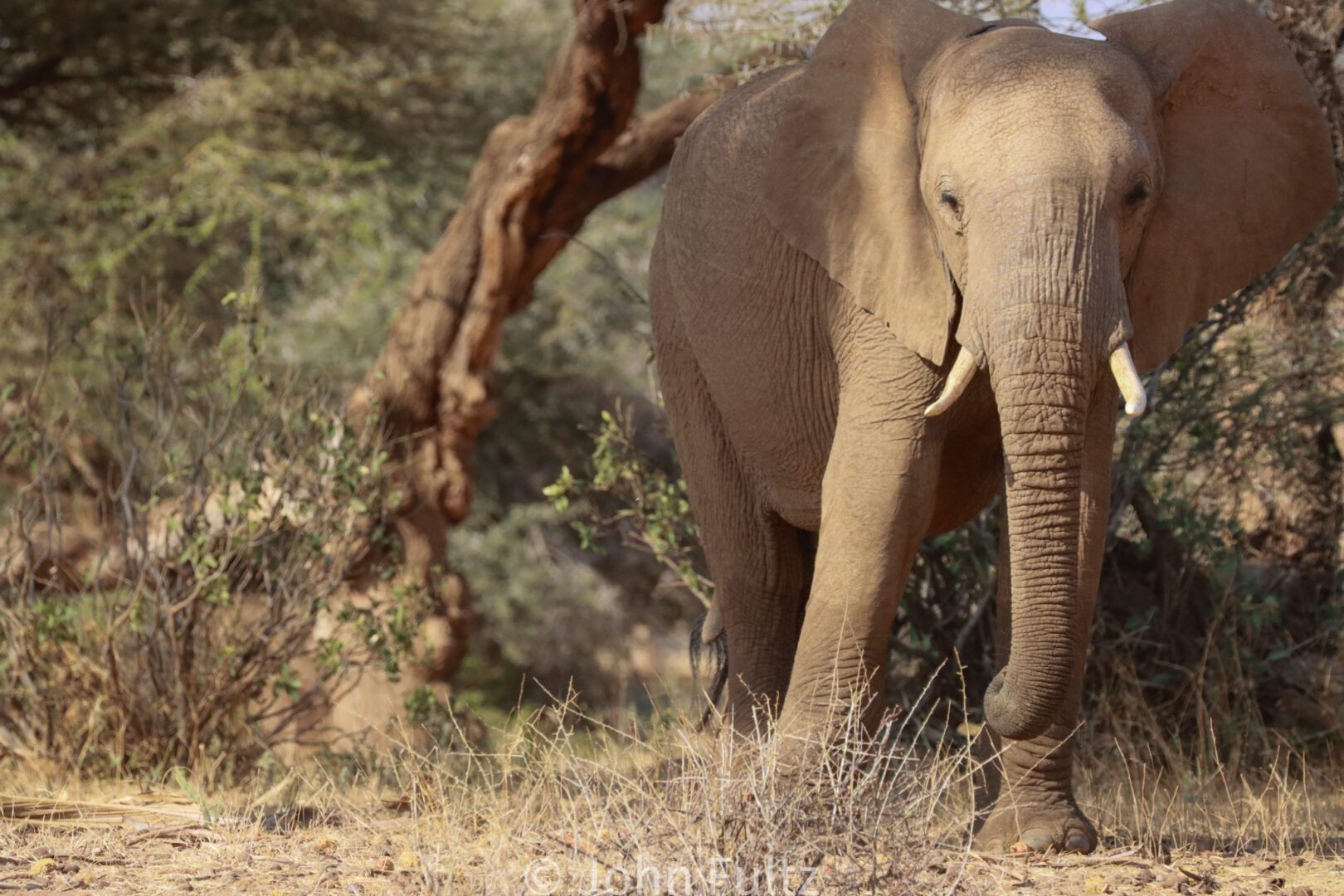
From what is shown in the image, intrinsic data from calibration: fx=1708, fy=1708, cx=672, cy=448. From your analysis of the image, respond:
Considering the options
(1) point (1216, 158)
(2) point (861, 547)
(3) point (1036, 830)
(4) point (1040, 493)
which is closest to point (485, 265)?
(2) point (861, 547)

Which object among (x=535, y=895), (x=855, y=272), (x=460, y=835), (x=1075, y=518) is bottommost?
(x=460, y=835)

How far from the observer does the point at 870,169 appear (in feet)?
16.1

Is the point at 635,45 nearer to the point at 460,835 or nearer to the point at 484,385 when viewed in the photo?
the point at 484,385

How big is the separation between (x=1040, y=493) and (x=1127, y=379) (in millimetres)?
370

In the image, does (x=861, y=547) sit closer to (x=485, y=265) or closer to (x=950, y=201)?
(x=950, y=201)

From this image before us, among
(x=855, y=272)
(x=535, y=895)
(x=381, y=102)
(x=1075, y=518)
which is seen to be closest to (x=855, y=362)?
(x=855, y=272)

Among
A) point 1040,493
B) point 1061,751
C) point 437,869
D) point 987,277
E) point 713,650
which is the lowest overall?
point 713,650

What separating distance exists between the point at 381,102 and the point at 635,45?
499 cm

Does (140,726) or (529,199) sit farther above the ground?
(529,199)

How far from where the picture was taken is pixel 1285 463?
789cm

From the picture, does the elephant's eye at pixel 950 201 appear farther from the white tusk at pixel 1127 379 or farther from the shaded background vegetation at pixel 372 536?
the shaded background vegetation at pixel 372 536

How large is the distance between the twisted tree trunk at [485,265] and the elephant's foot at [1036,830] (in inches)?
213

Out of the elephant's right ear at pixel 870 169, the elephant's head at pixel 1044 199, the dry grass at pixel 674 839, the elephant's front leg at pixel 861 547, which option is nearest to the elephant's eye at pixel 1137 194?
the elephant's head at pixel 1044 199

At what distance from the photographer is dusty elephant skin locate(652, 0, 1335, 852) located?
14.0 ft
